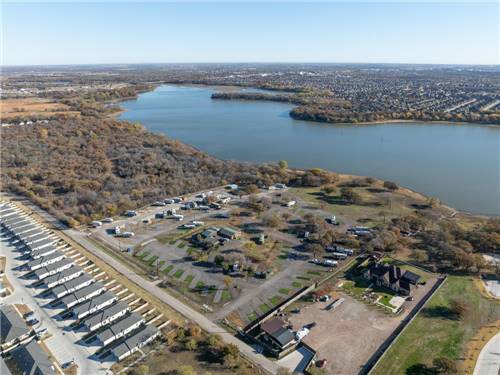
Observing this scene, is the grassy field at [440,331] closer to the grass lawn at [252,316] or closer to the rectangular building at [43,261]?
the grass lawn at [252,316]

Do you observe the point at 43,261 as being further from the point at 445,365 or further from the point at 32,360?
the point at 445,365

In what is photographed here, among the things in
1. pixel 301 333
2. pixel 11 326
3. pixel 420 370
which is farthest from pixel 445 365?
pixel 11 326

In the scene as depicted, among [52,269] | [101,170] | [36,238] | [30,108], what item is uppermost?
[30,108]

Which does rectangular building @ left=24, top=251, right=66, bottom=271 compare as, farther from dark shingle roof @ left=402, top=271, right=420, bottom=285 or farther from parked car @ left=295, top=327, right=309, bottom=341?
dark shingle roof @ left=402, top=271, right=420, bottom=285

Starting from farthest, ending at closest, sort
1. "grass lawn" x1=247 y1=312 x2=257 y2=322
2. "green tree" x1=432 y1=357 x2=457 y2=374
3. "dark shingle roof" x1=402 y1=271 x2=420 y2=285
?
"dark shingle roof" x1=402 y1=271 x2=420 y2=285
"grass lawn" x1=247 y1=312 x2=257 y2=322
"green tree" x1=432 y1=357 x2=457 y2=374

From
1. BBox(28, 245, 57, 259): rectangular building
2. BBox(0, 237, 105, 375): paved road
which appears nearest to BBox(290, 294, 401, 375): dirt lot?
BBox(0, 237, 105, 375): paved road
